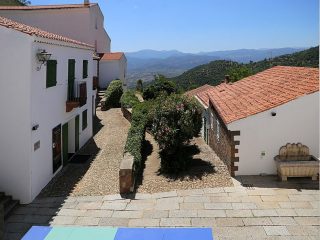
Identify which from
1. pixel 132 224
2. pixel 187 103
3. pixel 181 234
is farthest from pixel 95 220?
pixel 187 103

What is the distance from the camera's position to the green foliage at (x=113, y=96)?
3419cm

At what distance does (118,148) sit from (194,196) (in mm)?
8545

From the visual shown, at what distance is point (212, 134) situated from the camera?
20.7 m

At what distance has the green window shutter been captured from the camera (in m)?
14.7

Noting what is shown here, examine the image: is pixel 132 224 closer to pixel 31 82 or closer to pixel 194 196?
pixel 194 196

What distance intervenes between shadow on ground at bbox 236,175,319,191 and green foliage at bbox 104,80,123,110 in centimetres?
2110

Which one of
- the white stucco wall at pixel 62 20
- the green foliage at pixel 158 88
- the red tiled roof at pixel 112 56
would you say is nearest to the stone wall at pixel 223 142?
the green foliage at pixel 158 88

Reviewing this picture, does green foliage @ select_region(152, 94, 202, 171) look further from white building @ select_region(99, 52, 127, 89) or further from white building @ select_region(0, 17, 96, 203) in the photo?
white building @ select_region(99, 52, 127, 89)

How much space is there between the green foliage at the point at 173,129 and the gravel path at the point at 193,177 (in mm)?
643

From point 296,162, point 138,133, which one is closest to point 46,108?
point 138,133

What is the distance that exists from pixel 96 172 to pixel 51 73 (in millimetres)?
4770

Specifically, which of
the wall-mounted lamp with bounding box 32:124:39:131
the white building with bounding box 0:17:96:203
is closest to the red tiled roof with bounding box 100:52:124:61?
the white building with bounding box 0:17:96:203

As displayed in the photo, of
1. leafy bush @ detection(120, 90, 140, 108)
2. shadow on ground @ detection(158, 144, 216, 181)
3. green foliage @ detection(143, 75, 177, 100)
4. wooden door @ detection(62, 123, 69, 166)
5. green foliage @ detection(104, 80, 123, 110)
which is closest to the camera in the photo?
shadow on ground @ detection(158, 144, 216, 181)

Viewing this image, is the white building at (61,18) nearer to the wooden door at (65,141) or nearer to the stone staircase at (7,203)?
the wooden door at (65,141)
